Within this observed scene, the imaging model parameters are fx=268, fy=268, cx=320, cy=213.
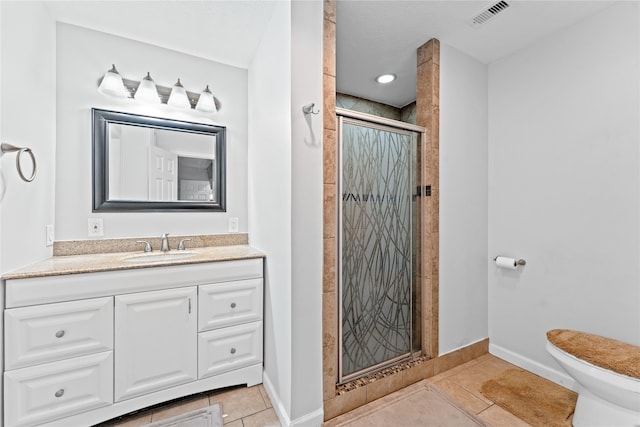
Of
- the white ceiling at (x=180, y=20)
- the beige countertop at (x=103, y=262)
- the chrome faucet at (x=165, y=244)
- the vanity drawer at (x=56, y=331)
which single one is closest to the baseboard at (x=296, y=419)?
the beige countertop at (x=103, y=262)

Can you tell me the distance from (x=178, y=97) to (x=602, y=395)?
9.97 feet

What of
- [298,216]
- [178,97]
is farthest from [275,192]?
[178,97]

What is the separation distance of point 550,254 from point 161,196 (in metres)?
2.84

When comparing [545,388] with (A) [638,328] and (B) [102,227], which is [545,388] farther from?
(B) [102,227]

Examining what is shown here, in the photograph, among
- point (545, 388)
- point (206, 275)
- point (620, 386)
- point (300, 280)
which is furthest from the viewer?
point (545, 388)

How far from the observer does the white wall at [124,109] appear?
1743 mm

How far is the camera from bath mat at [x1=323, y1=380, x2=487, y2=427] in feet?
4.75

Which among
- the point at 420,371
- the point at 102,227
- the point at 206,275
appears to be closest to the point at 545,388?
the point at 420,371

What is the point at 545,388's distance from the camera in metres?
1.74

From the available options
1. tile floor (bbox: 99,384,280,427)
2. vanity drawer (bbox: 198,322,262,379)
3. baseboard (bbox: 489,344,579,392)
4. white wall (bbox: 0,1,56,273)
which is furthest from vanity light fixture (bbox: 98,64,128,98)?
baseboard (bbox: 489,344,579,392)

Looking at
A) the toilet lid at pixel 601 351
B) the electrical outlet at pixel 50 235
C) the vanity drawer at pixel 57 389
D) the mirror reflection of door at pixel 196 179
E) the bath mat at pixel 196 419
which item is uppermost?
the mirror reflection of door at pixel 196 179

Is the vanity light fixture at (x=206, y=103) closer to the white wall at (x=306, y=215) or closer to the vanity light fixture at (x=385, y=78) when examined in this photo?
the white wall at (x=306, y=215)

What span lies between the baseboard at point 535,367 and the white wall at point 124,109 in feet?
7.58

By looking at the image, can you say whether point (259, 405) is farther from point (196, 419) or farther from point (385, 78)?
point (385, 78)
